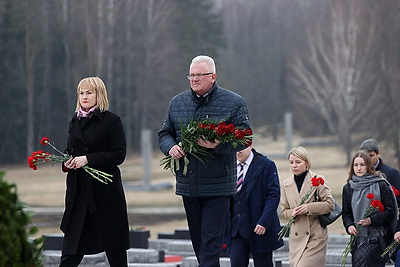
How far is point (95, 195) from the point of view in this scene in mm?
8328

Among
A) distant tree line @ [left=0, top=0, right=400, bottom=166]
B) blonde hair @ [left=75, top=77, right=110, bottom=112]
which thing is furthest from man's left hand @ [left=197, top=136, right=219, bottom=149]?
distant tree line @ [left=0, top=0, right=400, bottom=166]

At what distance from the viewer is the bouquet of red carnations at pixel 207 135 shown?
7.90 meters

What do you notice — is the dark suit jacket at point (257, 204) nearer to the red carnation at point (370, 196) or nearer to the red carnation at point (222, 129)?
the red carnation at point (370, 196)

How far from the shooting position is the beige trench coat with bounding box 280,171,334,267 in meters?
9.85

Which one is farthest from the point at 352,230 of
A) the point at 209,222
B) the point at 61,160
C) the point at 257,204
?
the point at 61,160

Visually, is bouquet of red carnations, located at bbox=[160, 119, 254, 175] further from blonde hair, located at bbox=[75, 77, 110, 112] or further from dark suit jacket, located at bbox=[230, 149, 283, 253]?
dark suit jacket, located at bbox=[230, 149, 283, 253]

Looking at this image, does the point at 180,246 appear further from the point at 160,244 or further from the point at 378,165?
the point at 378,165

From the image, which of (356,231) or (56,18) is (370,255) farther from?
(56,18)

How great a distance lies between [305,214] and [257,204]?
527 millimetres

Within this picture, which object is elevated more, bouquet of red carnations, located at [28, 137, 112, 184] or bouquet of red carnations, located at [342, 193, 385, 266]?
bouquet of red carnations, located at [28, 137, 112, 184]

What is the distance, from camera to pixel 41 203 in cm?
3250

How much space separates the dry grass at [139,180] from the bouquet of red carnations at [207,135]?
1244 cm

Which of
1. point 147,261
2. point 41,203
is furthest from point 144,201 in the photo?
point 147,261

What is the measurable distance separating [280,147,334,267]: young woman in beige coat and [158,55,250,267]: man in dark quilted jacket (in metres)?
1.69
